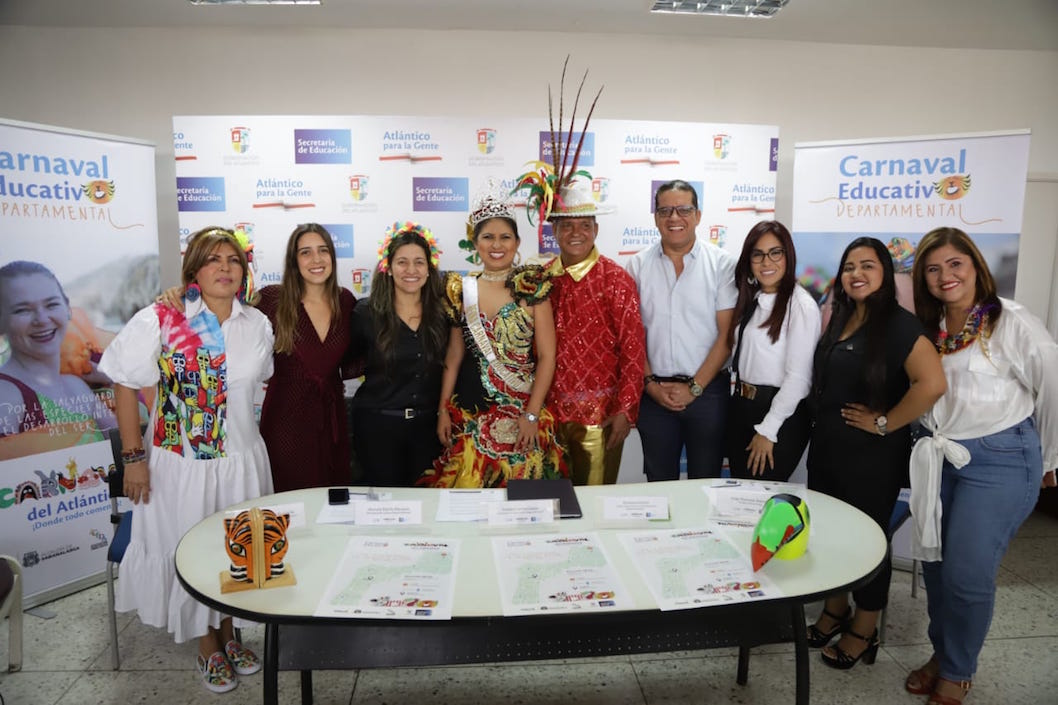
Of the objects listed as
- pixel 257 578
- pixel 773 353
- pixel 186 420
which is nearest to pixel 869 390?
pixel 773 353

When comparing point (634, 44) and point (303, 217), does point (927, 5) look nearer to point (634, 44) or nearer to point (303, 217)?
point (634, 44)

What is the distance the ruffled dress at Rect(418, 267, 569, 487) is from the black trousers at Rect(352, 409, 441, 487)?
0.22 feet

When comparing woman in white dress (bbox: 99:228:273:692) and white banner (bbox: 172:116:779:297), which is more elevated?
white banner (bbox: 172:116:779:297)

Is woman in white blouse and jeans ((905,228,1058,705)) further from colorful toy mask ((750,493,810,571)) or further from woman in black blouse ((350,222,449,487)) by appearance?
woman in black blouse ((350,222,449,487))

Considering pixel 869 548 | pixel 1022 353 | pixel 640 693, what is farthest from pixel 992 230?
pixel 640 693

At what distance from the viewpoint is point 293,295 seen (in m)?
2.59

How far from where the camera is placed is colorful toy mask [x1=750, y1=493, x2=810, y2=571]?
1614 mm

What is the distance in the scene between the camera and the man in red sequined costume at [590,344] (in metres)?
2.75

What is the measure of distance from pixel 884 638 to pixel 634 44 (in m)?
3.90

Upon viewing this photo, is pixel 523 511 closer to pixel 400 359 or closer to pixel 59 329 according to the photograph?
pixel 400 359

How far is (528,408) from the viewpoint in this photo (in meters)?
2.71

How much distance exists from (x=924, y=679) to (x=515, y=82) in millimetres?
4069

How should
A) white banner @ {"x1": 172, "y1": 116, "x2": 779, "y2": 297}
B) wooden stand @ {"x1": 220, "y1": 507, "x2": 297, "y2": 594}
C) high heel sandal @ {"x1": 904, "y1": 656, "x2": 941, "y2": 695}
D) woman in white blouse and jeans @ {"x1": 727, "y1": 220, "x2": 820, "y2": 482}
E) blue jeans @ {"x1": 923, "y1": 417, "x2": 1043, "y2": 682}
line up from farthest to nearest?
white banner @ {"x1": 172, "y1": 116, "x2": 779, "y2": 297} < woman in white blouse and jeans @ {"x1": 727, "y1": 220, "x2": 820, "y2": 482} < high heel sandal @ {"x1": 904, "y1": 656, "x2": 941, "y2": 695} < blue jeans @ {"x1": 923, "y1": 417, "x2": 1043, "y2": 682} < wooden stand @ {"x1": 220, "y1": 507, "x2": 297, "y2": 594}

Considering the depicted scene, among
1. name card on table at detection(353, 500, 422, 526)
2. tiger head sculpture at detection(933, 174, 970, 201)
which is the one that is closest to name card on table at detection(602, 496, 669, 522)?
name card on table at detection(353, 500, 422, 526)
